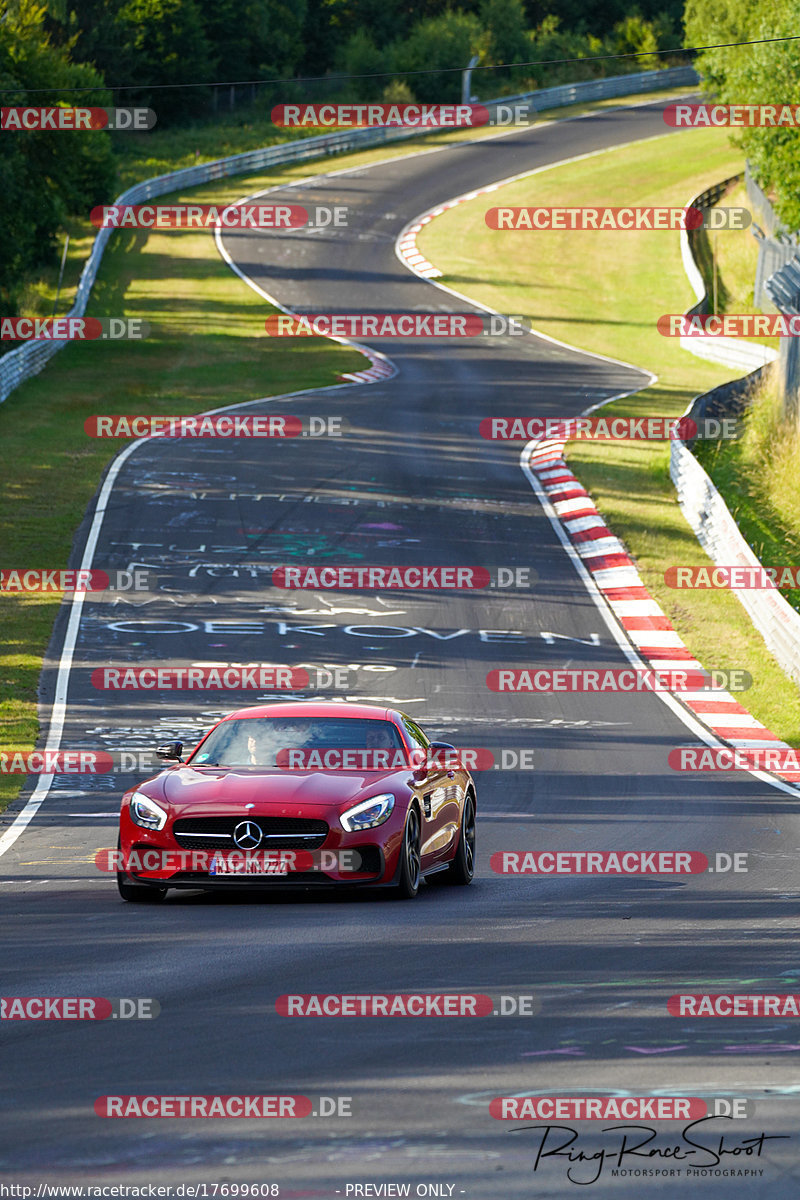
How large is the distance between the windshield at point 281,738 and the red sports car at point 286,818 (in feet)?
0.04

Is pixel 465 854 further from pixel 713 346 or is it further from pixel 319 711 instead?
pixel 713 346

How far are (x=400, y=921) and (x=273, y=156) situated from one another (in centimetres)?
6940

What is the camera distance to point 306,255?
2339 inches

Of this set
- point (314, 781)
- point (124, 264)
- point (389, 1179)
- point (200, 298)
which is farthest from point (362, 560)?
point (124, 264)

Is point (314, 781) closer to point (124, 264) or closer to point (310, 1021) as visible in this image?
point (310, 1021)

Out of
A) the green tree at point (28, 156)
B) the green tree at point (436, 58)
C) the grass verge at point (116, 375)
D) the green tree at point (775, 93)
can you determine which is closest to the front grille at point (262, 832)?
the grass verge at point (116, 375)

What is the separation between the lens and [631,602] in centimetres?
2434

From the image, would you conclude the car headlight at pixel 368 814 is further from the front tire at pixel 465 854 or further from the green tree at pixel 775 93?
the green tree at pixel 775 93

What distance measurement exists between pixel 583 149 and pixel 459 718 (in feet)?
203

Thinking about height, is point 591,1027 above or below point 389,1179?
below

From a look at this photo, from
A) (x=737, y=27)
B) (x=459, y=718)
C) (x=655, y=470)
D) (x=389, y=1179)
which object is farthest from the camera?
(x=737, y=27)

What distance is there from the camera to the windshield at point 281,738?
11125 millimetres

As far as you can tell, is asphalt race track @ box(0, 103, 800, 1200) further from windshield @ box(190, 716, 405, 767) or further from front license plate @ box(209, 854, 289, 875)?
windshield @ box(190, 716, 405, 767)

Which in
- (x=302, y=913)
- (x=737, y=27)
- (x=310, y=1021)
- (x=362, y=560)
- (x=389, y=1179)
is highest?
(x=737, y=27)
